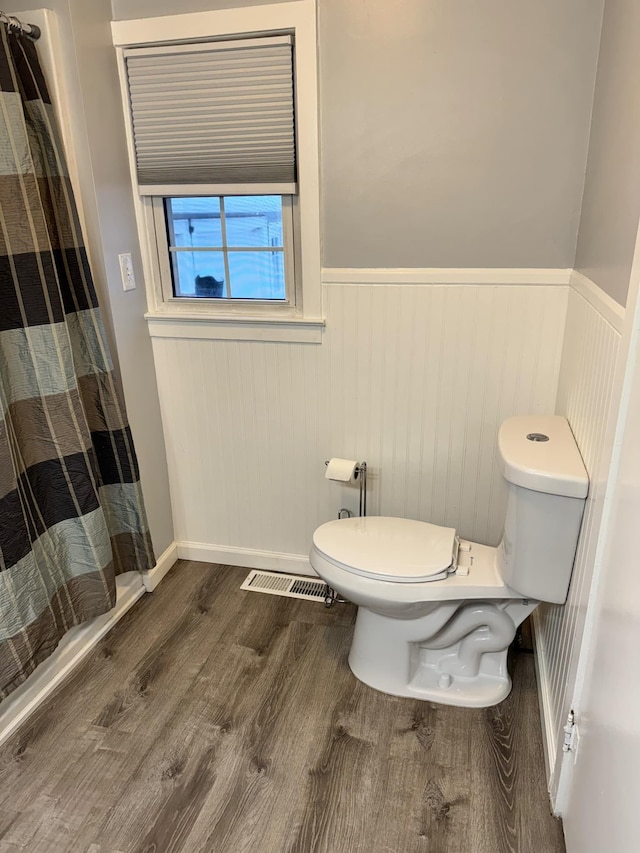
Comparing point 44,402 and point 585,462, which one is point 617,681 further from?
point 44,402

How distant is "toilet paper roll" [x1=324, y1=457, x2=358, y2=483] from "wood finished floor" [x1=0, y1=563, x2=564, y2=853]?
1.82 ft

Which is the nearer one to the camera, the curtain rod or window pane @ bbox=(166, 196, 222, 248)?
the curtain rod

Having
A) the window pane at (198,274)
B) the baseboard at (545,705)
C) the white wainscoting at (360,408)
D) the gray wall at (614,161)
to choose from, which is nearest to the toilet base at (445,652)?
the baseboard at (545,705)

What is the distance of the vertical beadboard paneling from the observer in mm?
1287

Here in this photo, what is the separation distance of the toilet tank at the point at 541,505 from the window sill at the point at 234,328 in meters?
0.78

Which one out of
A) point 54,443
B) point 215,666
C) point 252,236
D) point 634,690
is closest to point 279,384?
point 252,236

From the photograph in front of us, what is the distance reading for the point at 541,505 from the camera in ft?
5.00

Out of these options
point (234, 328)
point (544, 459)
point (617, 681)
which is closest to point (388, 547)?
point (544, 459)

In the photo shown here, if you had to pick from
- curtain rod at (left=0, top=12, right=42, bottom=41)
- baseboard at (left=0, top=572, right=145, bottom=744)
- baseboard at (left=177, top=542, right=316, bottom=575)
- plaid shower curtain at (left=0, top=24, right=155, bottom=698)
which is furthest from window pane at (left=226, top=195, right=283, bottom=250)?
baseboard at (left=0, top=572, right=145, bottom=744)

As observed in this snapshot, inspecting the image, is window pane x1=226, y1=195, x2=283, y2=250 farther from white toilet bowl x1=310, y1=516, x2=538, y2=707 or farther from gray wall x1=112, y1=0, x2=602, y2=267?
white toilet bowl x1=310, y1=516, x2=538, y2=707

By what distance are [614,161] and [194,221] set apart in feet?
4.56

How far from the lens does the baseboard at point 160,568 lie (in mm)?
2364

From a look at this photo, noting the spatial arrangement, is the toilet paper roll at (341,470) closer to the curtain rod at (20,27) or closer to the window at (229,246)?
the window at (229,246)

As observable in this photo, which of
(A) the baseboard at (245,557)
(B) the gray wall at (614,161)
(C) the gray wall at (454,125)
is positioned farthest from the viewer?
(A) the baseboard at (245,557)
